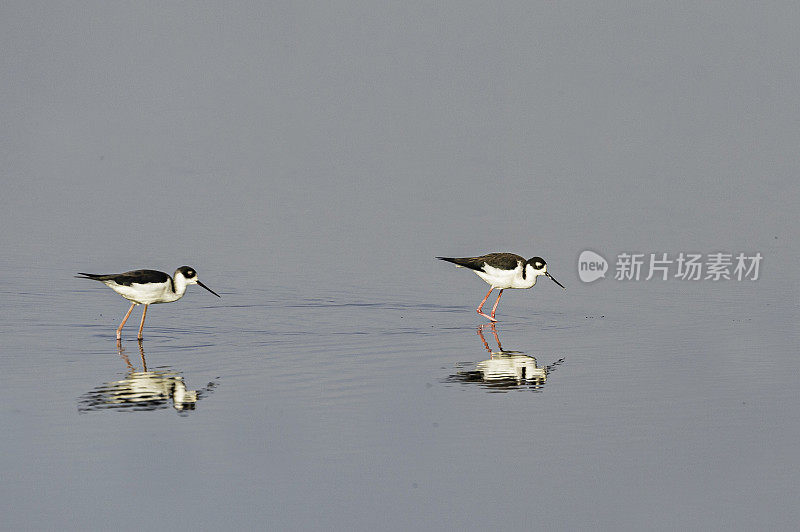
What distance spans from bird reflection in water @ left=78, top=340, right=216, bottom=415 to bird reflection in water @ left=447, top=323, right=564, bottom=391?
Answer: 3244 millimetres

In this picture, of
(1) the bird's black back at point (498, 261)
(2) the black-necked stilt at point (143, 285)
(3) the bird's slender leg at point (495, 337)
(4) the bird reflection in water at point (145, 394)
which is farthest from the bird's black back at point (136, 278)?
(1) the bird's black back at point (498, 261)

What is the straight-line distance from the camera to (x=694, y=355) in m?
16.8

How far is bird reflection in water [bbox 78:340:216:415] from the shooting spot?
1314cm

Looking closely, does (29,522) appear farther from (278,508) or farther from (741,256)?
(741,256)

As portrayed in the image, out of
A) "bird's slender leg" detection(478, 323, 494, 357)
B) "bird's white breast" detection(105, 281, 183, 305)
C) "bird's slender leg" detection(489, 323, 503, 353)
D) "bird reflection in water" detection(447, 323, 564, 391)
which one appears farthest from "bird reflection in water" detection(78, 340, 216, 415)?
"bird's slender leg" detection(489, 323, 503, 353)

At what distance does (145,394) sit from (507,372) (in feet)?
15.1

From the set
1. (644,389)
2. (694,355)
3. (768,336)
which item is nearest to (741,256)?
(768,336)

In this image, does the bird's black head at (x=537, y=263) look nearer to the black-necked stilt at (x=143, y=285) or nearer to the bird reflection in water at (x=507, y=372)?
the bird reflection in water at (x=507, y=372)

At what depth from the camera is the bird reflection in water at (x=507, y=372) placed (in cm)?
1488

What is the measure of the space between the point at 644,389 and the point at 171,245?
15163 mm

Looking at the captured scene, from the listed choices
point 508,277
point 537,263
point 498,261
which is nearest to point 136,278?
point 498,261

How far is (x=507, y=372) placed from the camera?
51.3ft

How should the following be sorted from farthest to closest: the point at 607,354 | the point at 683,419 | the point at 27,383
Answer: the point at 607,354 < the point at 27,383 < the point at 683,419

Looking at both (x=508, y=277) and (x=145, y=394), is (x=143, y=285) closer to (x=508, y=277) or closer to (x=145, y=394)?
(x=145, y=394)
